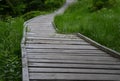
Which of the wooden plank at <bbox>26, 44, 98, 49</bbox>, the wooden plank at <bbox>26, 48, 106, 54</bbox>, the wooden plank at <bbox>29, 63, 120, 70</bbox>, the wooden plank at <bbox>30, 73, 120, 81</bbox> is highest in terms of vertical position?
the wooden plank at <bbox>26, 44, 98, 49</bbox>

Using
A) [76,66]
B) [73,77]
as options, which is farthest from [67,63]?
[73,77]

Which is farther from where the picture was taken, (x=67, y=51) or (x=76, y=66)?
(x=67, y=51)

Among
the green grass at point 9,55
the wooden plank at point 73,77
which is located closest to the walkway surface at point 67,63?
the wooden plank at point 73,77

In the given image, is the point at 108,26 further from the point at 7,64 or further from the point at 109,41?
the point at 7,64

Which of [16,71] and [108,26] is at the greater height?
[108,26]

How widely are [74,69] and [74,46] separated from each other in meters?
2.77

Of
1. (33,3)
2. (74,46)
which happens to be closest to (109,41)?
(74,46)

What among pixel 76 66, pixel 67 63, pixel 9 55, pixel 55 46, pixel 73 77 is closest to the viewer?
pixel 73 77

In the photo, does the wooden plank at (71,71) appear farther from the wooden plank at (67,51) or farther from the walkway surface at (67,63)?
the wooden plank at (67,51)

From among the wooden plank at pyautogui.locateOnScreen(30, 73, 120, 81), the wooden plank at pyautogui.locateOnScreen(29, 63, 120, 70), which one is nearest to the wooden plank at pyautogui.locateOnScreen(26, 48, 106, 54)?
the wooden plank at pyautogui.locateOnScreen(29, 63, 120, 70)

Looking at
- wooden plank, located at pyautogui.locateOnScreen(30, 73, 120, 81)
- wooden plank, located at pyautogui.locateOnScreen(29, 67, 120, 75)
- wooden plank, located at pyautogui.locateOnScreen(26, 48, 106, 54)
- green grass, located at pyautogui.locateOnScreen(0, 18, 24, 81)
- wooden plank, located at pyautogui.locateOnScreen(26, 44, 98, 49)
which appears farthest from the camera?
wooden plank, located at pyautogui.locateOnScreen(26, 44, 98, 49)

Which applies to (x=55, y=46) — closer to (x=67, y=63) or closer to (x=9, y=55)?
(x=9, y=55)

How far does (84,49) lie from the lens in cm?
808

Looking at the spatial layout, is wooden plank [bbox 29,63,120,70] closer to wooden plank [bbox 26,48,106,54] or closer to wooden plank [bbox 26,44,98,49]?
wooden plank [bbox 26,48,106,54]
